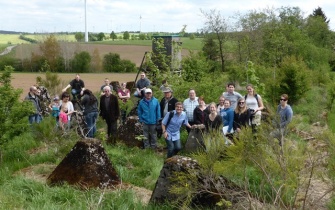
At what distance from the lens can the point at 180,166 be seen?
7.44m

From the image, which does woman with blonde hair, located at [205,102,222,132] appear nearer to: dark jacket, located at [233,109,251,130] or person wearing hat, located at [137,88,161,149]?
dark jacket, located at [233,109,251,130]

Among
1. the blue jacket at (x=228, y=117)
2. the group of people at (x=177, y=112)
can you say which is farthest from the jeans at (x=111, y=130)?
the blue jacket at (x=228, y=117)

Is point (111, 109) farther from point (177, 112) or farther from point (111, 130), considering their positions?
point (177, 112)

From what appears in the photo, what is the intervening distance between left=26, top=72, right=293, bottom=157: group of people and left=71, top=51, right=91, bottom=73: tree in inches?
1762

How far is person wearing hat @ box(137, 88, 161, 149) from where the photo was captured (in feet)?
36.5

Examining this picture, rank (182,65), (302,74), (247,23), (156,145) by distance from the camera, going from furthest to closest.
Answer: (247,23)
(302,74)
(182,65)
(156,145)

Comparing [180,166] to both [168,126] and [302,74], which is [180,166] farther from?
[302,74]

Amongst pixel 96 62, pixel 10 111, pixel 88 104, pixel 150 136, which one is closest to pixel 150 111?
pixel 150 136

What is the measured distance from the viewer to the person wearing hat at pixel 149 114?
36.5ft

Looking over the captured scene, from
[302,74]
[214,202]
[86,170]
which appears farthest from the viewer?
[302,74]

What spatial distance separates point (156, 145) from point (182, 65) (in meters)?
7.20

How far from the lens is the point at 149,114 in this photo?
11.2 meters

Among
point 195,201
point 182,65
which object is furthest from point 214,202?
point 182,65

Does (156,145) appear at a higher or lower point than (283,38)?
lower
